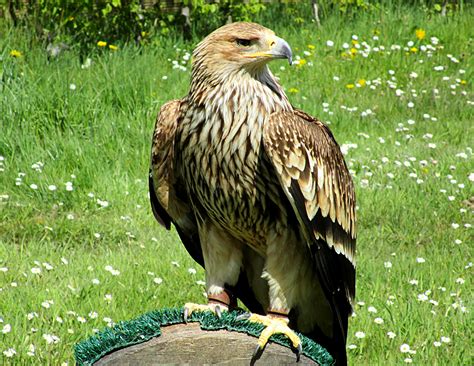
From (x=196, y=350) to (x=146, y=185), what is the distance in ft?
11.2

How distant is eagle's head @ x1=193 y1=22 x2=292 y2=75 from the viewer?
13.8ft

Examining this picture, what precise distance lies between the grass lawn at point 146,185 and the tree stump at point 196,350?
120 centimetres

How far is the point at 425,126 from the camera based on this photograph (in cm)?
858

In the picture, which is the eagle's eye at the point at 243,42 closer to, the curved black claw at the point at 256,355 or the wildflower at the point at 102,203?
the curved black claw at the point at 256,355

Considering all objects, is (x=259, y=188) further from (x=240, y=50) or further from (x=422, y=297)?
(x=422, y=297)

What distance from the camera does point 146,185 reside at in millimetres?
7148

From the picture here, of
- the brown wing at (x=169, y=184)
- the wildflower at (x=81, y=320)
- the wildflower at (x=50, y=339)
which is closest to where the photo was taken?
the brown wing at (x=169, y=184)

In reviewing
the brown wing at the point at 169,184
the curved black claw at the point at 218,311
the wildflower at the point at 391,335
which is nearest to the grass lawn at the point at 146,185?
the wildflower at the point at 391,335

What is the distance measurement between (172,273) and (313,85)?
357 cm

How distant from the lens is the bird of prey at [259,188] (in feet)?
13.7

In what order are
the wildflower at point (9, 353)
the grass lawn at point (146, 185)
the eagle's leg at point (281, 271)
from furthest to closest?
the grass lawn at point (146, 185) → the wildflower at point (9, 353) → the eagle's leg at point (281, 271)

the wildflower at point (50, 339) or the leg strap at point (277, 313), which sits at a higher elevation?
the leg strap at point (277, 313)

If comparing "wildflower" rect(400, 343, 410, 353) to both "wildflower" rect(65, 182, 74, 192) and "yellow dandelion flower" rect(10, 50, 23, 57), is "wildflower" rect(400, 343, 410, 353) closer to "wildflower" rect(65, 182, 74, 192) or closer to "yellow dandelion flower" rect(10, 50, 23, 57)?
"wildflower" rect(65, 182, 74, 192)

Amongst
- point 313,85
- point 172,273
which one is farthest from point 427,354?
point 313,85
